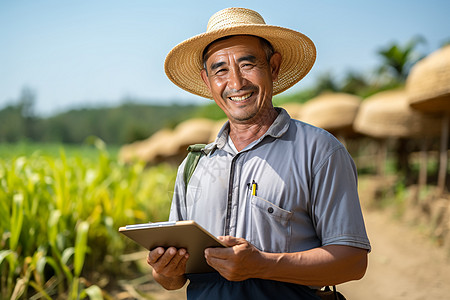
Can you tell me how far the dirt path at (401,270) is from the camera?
4035 millimetres

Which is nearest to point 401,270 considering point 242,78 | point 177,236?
point 242,78

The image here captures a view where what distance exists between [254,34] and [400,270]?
434cm

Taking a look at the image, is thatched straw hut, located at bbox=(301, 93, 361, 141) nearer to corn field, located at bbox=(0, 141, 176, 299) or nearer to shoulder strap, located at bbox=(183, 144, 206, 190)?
corn field, located at bbox=(0, 141, 176, 299)

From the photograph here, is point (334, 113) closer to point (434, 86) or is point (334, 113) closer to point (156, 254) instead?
point (434, 86)

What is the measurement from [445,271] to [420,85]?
256cm

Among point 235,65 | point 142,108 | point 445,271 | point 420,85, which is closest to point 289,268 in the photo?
point 235,65

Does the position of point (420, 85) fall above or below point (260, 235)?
above

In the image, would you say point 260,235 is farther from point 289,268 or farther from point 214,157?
point 214,157

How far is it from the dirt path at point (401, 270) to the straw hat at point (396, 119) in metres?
1.74

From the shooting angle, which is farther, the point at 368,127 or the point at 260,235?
the point at 368,127

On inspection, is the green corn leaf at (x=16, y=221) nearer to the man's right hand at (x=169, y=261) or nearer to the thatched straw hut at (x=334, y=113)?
the man's right hand at (x=169, y=261)

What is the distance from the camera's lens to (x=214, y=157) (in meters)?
1.48

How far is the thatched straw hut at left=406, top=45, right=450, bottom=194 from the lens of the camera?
16.7ft

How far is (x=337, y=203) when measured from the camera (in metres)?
1.22
